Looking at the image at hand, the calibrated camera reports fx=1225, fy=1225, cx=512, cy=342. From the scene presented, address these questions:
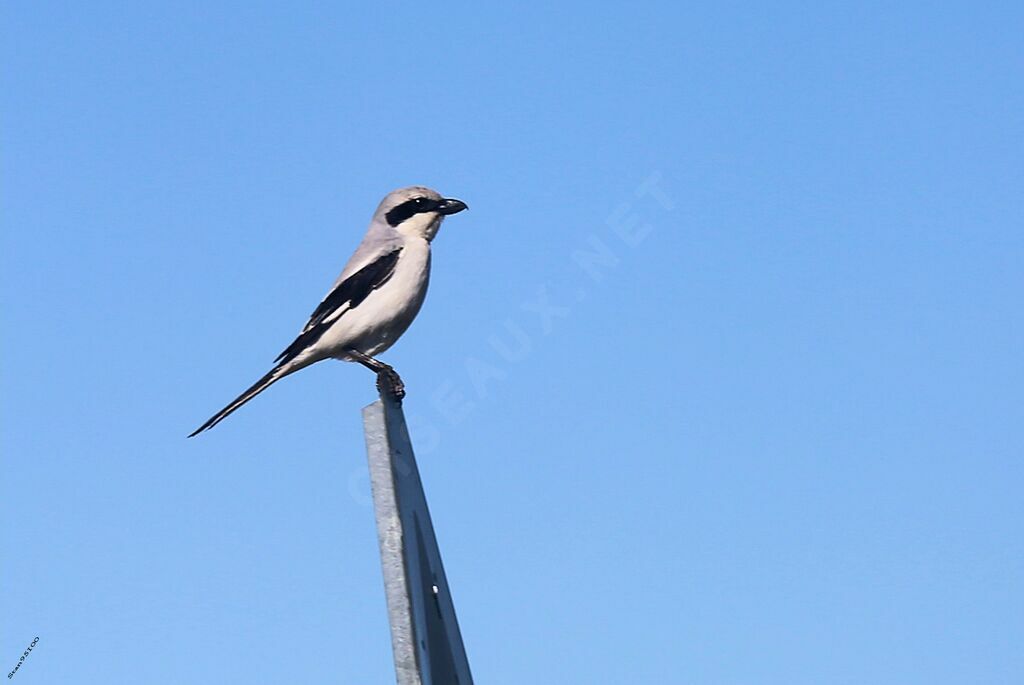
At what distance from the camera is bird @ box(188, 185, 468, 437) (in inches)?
233

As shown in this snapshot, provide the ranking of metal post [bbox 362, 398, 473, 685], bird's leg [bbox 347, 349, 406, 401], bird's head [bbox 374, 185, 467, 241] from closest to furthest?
metal post [bbox 362, 398, 473, 685]
bird's leg [bbox 347, 349, 406, 401]
bird's head [bbox 374, 185, 467, 241]

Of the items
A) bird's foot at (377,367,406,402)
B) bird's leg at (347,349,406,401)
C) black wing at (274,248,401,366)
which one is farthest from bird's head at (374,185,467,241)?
bird's foot at (377,367,406,402)

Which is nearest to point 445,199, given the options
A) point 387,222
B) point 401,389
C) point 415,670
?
point 387,222

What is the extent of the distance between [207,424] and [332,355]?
69cm

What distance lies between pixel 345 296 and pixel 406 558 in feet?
11.0

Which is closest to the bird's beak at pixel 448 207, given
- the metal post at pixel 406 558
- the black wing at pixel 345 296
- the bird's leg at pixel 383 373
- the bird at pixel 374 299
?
the bird at pixel 374 299

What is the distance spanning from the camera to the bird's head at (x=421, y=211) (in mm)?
6492

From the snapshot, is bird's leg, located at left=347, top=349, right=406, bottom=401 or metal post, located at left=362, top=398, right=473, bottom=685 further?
→ bird's leg, located at left=347, top=349, right=406, bottom=401

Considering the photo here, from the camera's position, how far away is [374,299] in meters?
5.96

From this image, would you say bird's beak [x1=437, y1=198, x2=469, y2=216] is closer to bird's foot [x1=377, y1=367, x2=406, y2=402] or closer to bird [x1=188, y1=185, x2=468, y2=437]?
bird [x1=188, y1=185, x2=468, y2=437]

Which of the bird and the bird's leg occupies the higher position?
the bird

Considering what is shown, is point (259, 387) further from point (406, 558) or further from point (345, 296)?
point (406, 558)

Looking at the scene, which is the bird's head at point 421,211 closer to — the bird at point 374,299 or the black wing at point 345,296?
the bird at point 374,299

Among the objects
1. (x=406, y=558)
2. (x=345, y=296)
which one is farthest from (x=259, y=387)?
(x=406, y=558)
